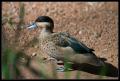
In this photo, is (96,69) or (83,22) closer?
(96,69)

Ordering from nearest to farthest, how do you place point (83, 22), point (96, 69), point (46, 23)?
point (96, 69) < point (46, 23) < point (83, 22)


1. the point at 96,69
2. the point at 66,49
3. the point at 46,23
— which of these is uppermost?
the point at 46,23

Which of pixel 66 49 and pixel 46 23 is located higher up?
pixel 46 23

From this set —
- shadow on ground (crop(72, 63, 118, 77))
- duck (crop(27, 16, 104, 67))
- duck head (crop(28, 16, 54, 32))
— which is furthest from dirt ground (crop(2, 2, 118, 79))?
duck head (crop(28, 16, 54, 32))

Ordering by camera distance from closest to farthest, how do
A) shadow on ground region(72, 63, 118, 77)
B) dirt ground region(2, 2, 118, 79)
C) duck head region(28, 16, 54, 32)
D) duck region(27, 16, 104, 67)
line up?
shadow on ground region(72, 63, 118, 77)
duck region(27, 16, 104, 67)
duck head region(28, 16, 54, 32)
dirt ground region(2, 2, 118, 79)

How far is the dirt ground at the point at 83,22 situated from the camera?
6.84 m

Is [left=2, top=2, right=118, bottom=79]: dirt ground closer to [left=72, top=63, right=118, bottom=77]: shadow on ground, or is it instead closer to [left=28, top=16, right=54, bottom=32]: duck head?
[left=72, top=63, right=118, bottom=77]: shadow on ground

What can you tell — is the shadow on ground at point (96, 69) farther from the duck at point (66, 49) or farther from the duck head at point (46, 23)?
the duck head at point (46, 23)

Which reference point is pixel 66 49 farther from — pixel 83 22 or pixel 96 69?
pixel 83 22

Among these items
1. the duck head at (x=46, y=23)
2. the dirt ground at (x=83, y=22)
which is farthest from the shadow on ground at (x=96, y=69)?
the duck head at (x=46, y=23)

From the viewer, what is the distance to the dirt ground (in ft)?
22.5

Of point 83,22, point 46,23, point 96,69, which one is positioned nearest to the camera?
point 96,69

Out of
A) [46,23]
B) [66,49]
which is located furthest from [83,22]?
[66,49]

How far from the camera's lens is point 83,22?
7980 mm
